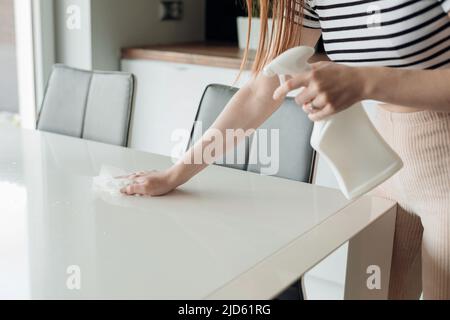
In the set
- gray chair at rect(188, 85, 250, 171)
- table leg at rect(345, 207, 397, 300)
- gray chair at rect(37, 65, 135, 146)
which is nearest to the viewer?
table leg at rect(345, 207, 397, 300)

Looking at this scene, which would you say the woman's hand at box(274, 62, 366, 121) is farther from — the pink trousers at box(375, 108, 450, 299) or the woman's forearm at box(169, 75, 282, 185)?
the woman's forearm at box(169, 75, 282, 185)

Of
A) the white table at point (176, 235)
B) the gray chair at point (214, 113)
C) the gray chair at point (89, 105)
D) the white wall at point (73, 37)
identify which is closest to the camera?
the white table at point (176, 235)

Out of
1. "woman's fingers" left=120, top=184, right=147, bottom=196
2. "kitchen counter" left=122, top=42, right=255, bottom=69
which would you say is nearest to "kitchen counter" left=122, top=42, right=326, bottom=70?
"kitchen counter" left=122, top=42, right=255, bottom=69

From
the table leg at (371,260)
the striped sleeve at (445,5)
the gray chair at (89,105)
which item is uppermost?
the striped sleeve at (445,5)

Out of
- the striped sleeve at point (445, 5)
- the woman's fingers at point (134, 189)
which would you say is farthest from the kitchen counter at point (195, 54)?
the striped sleeve at point (445, 5)

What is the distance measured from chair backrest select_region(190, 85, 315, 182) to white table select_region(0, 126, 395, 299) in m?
0.10

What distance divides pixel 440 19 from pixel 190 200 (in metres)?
0.54

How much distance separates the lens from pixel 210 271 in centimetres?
79

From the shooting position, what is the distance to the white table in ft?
2.50

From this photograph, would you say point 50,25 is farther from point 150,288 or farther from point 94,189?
point 150,288

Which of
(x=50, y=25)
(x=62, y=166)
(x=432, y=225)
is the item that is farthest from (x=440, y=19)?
(x=50, y=25)

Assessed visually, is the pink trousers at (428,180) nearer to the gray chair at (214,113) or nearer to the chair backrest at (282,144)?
the chair backrest at (282,144)

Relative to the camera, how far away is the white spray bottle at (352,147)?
799mm

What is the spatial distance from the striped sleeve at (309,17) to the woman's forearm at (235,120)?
136mm
